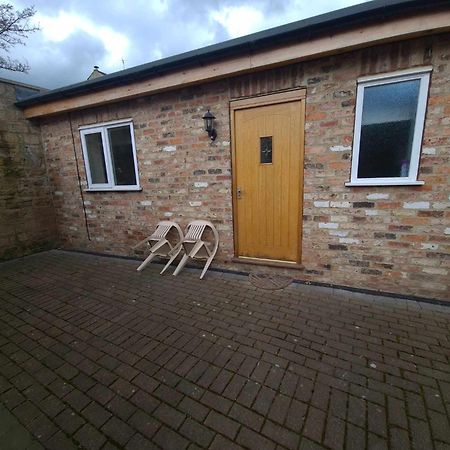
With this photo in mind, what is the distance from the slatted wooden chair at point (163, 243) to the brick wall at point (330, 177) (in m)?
0.19

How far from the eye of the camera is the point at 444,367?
6.15ft

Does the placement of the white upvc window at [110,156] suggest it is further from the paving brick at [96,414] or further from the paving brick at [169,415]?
the paving brick at [169,415]

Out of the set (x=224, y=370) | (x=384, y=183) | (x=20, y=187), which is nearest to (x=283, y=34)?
(x=384, y=183)

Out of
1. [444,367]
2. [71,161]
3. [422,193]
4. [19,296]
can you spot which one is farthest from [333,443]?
[71,161]

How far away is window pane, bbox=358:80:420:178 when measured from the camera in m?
2.61

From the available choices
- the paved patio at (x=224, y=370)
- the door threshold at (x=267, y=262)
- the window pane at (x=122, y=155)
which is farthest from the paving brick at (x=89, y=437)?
the window pane at (x=122, y=155)

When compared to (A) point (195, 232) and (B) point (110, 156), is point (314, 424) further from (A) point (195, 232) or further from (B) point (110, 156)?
(B) point (110, 156)

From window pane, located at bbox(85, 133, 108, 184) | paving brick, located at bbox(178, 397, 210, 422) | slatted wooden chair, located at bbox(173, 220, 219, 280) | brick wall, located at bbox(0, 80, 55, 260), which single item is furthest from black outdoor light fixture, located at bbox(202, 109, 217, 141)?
brick wall, located at bbox(0, 80, 55, 260)

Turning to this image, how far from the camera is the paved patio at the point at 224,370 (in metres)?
1.44

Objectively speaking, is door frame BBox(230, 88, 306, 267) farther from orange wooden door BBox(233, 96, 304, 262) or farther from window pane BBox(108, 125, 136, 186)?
window pane BBox(108, 125, 136, 186)

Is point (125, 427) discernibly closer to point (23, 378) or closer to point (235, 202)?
point (23, 378)

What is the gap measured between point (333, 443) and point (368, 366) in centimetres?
76

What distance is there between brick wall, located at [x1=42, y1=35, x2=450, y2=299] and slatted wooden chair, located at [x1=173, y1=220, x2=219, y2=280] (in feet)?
0.42

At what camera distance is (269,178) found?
10.9ft
